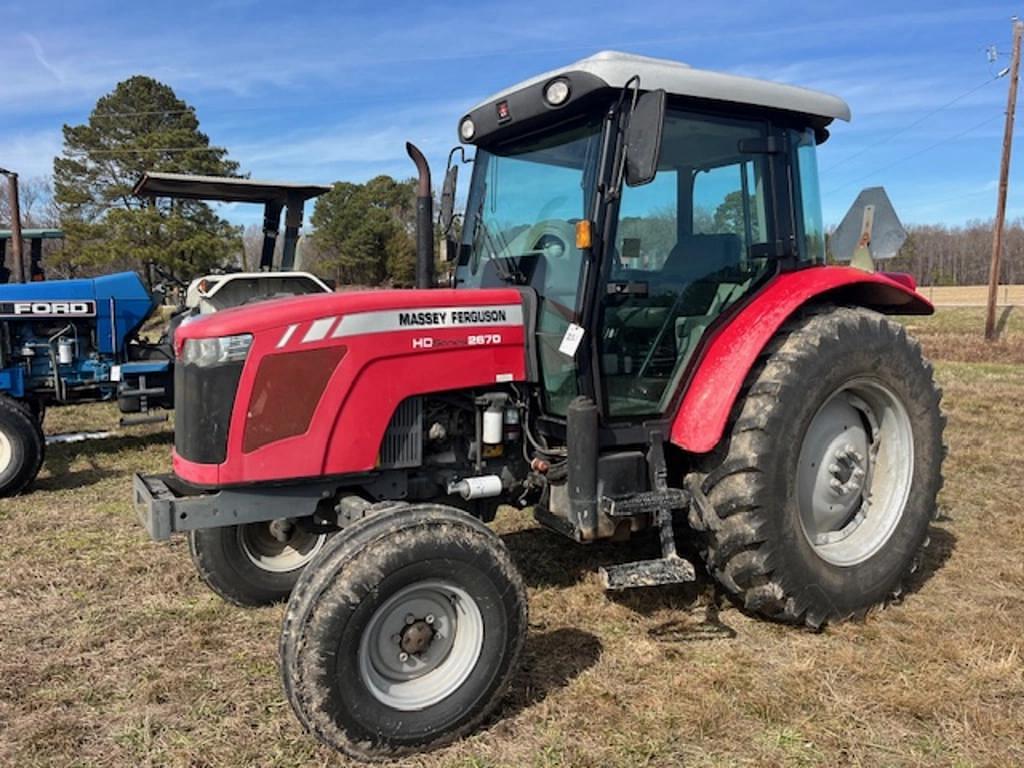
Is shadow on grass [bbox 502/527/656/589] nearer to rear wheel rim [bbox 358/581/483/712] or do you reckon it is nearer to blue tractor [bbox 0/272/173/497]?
rear wheel rim [bbox 358/581/483/712]

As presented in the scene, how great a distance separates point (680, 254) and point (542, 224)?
1.98ft

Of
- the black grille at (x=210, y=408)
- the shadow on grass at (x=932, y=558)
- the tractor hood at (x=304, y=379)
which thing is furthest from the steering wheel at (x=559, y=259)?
the shadow on grass at (x=932, y=558)

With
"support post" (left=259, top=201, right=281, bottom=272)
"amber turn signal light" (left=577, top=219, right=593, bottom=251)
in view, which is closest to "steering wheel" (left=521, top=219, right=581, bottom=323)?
"amber turn signal light" (left=577, top=219, right=593, bottom=251)

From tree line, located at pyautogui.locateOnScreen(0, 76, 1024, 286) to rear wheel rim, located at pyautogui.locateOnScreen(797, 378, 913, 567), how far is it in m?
19.2

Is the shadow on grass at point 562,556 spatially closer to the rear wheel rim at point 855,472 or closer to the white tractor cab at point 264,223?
the rear wheel rim at point 855,472

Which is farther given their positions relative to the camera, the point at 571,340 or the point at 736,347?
the point at 736,347

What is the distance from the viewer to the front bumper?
2.85 m

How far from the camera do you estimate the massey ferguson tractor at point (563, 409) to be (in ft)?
8.94

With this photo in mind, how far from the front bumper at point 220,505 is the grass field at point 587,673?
2.21 feet

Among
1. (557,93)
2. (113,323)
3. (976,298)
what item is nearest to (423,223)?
(557,93)

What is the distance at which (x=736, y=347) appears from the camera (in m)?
3.38

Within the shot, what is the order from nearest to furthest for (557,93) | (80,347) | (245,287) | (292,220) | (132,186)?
(557,93), (80,347), (245,287), (292,220), (132,186)

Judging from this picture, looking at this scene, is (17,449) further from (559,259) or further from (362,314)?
(559,259)

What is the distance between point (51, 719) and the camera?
2.88m
